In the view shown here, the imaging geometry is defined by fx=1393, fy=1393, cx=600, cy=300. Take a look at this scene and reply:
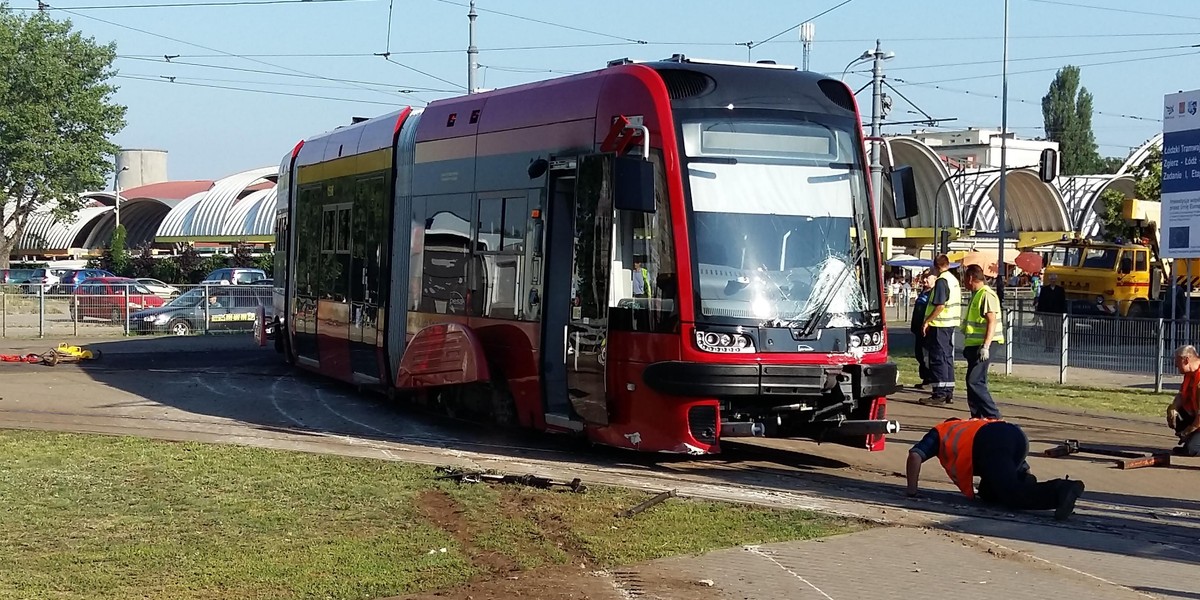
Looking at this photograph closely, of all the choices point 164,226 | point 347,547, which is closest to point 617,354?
point 347,547

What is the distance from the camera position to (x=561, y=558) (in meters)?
8.25

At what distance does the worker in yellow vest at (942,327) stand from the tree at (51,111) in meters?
56.9

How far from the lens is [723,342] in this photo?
1089 cm

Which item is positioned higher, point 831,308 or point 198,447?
point 831,308

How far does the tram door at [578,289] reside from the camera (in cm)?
1151

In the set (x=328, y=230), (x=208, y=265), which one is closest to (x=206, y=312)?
(x=328, y=230)

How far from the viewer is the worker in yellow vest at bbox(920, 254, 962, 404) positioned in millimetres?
17281

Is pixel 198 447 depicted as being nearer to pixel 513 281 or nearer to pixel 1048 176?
pixel 513 281

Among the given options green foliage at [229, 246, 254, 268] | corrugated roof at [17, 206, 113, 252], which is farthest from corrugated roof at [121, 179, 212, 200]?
green foliage at [229, 246, 254, 268]

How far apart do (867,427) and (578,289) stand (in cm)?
266

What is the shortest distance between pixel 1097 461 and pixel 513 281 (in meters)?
5.71

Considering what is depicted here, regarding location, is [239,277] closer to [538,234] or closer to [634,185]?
[538,234]

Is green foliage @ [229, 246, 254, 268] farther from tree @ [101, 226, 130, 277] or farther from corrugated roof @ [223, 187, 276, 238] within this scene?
corrugated roof @ [223, 187, 276, 238]

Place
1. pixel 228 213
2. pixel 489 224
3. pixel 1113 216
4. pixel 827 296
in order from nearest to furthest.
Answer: pixel 827 296, pixel 489 224, pixel 1113 216, pixel 228 213
